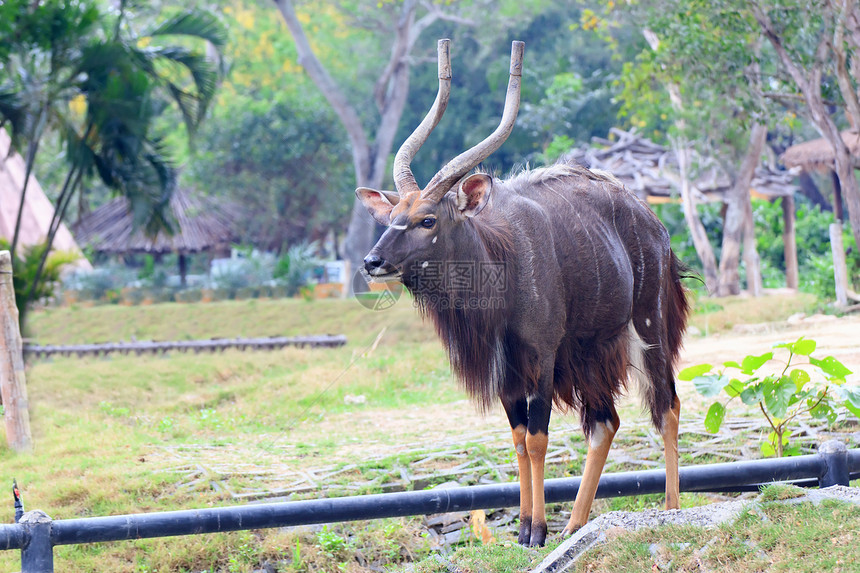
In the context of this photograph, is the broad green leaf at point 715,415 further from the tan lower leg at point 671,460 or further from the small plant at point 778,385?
the tan lower leg at point 671,460

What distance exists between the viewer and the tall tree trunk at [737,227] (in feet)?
55.1

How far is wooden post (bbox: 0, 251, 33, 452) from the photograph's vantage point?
738 cm

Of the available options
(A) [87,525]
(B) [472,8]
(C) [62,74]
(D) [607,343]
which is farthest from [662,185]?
(A) [87,525]

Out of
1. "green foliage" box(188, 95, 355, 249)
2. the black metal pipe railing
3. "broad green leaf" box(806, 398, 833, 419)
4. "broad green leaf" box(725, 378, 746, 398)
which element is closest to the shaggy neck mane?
the black metal pipe railing

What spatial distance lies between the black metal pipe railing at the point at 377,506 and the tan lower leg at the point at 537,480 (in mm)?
289

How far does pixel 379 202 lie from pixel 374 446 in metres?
3.58

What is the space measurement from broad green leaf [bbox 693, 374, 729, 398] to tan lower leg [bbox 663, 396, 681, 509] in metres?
0.59

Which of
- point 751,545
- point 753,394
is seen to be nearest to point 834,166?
point 753,394

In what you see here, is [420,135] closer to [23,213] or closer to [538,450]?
[538,450]

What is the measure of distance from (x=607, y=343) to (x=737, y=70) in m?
7.72

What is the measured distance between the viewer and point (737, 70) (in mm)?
11180

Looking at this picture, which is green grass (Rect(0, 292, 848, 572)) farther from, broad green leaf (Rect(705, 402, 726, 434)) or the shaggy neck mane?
broad green leaf (Rect(705, 402, 726, 434))

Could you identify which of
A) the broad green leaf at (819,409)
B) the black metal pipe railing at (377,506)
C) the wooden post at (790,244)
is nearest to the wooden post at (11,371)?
the black metal pipe railing at (377,506)

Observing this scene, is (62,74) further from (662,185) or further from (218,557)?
(662,185)
